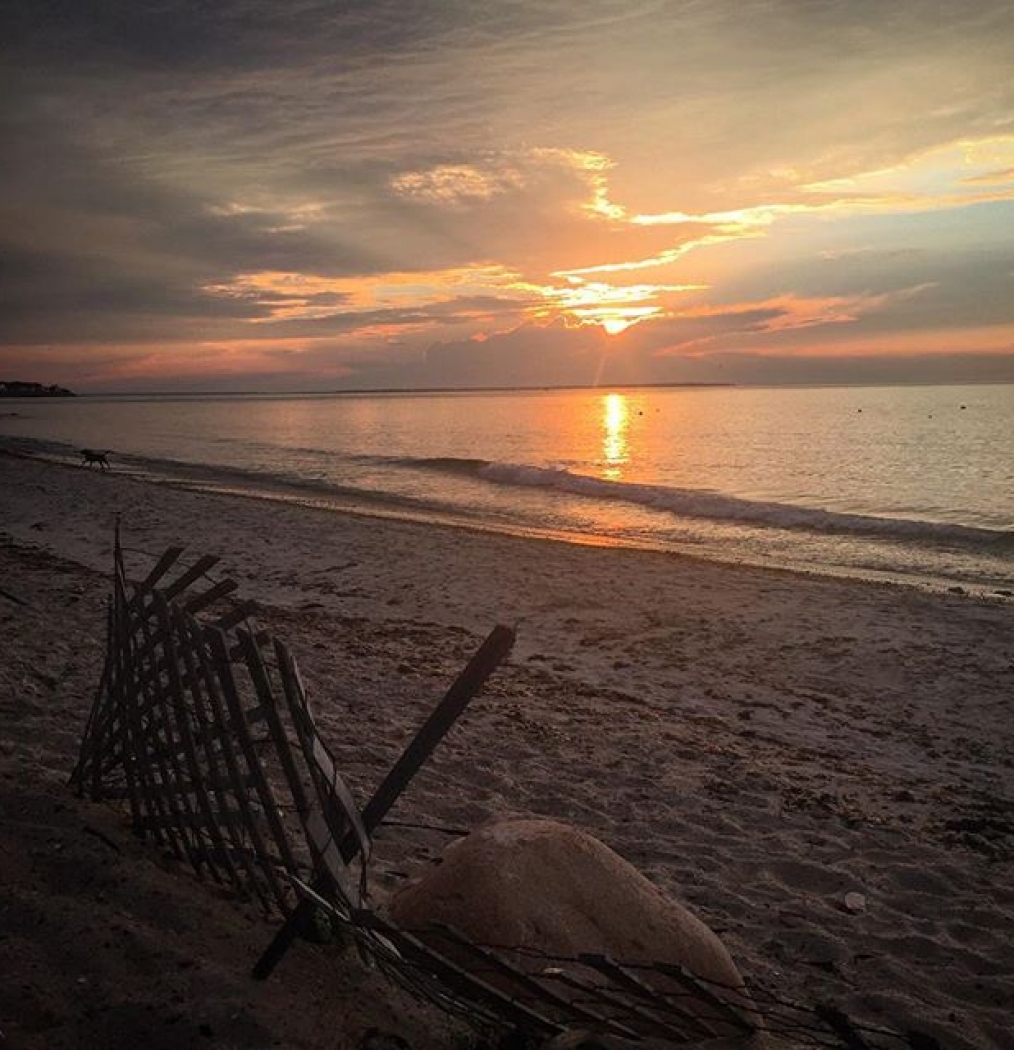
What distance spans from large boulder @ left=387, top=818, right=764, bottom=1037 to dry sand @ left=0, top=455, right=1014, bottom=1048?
17.5 inches

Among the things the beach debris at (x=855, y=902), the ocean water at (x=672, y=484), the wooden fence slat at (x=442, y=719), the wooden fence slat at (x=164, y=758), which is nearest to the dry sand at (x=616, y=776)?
the beach debris at (x=855, y=902)

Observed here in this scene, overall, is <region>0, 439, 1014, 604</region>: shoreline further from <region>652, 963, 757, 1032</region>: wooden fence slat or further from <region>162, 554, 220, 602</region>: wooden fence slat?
<region>162, 554, 220, 602</region>: wooden fence slat

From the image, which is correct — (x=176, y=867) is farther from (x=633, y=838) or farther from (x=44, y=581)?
(x=44, y=581)

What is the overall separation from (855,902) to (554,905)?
94.1 inches

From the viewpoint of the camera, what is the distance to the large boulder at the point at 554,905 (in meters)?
3.40

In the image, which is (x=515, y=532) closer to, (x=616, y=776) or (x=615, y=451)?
(x=616, y=776)

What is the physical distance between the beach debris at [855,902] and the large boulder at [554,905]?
4.67 feet

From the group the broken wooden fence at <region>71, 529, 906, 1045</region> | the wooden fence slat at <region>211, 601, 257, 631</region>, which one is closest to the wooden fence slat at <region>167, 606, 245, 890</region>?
the broken wooden fence at <region>71, 529, 906, 1045</region>

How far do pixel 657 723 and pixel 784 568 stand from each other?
9.81 meters

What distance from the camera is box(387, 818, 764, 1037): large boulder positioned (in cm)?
340

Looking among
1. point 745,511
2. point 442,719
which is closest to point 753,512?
point 745,511

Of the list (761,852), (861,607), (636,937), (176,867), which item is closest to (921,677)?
(861,607)

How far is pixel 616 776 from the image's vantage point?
6395 mm

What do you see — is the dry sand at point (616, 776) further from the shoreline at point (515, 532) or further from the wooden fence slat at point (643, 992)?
the shoreline at point (515, 532)
